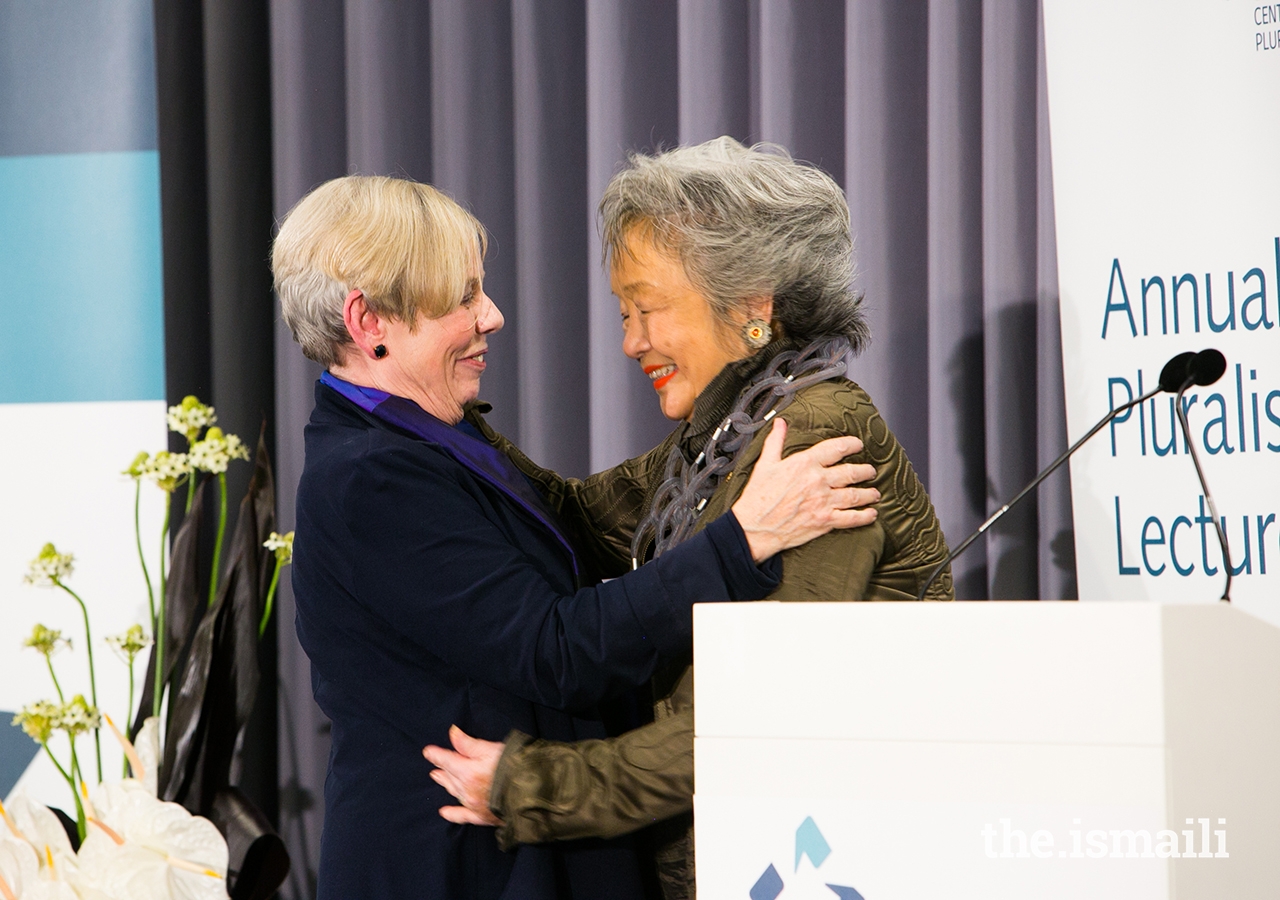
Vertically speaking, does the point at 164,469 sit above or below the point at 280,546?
above

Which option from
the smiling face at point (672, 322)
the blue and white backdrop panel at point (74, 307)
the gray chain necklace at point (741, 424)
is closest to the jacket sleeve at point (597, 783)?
the gray chain necklace at point (741, 424)

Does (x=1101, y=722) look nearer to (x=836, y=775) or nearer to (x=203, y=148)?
(x=836, y=775)

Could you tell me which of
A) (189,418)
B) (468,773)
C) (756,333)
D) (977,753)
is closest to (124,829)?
(189,418)

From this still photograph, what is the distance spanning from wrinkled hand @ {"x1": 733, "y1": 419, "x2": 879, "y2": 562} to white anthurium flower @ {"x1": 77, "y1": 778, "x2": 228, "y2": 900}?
3.71 feet

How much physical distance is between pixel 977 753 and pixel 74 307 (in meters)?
2.49

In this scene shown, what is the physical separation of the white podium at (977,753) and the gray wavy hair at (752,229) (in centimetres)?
71

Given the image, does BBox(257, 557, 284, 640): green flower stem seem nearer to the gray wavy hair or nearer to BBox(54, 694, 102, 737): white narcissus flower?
BBox(54, 694, 102, 737): white narcissus flower

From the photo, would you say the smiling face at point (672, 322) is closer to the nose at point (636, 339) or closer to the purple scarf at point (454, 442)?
the nose at point (636, 339)

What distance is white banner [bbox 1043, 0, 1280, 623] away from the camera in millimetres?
1717

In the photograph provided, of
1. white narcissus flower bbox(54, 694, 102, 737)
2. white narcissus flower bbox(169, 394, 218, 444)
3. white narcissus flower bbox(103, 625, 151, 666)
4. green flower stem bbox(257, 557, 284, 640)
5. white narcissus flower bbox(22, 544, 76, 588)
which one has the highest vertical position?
white narcissus flower bbox(169, 394, 218, 444)

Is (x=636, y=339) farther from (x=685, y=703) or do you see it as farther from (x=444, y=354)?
(x=685, y=703)

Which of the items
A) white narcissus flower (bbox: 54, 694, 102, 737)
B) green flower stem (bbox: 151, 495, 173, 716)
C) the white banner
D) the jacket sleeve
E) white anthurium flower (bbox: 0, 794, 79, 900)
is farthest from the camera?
green flower stem (bbox: 151, 495, 173, 716)

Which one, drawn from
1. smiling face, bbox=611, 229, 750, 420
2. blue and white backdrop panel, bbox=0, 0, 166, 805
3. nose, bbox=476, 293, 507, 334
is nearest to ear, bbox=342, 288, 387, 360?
nose, bbox=476, 293, 507, 334

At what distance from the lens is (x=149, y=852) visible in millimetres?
1828
